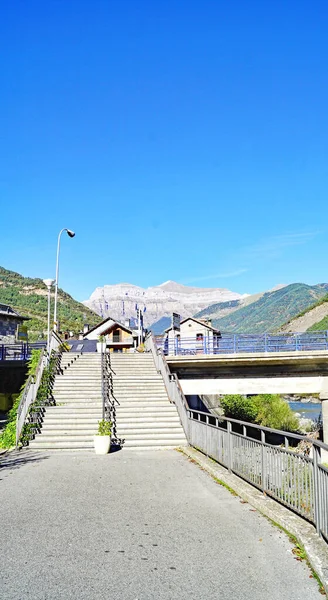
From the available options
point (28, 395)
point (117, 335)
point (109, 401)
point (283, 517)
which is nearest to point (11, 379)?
point (28, 395)

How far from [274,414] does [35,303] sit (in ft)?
312

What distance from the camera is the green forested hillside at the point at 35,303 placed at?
11388cm

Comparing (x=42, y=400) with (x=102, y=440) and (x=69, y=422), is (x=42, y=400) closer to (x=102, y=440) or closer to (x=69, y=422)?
(x=69, y=422)

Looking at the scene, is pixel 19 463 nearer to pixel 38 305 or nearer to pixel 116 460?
pixel 116 460

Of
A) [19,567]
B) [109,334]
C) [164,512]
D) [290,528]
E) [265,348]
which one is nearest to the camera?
[19,567]

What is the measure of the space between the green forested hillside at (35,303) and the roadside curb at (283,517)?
8951 cm

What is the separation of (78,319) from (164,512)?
127 metres

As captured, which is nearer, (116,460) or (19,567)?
(19,567)

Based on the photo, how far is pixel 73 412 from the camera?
713 inches

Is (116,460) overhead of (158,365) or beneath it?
beneath

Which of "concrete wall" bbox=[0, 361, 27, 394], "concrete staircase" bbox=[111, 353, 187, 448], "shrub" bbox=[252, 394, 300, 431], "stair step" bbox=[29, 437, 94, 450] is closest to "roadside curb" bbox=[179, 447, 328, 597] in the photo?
"concrete staircase" bbox=[111, 353, 187, 448]

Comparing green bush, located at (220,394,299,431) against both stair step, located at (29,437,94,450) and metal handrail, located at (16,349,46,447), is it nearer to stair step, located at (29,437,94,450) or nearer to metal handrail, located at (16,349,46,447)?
metal handrail, located at (16,349,46,447)

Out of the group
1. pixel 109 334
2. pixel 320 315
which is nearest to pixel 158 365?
pixel 109 334

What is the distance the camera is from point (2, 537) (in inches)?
260
